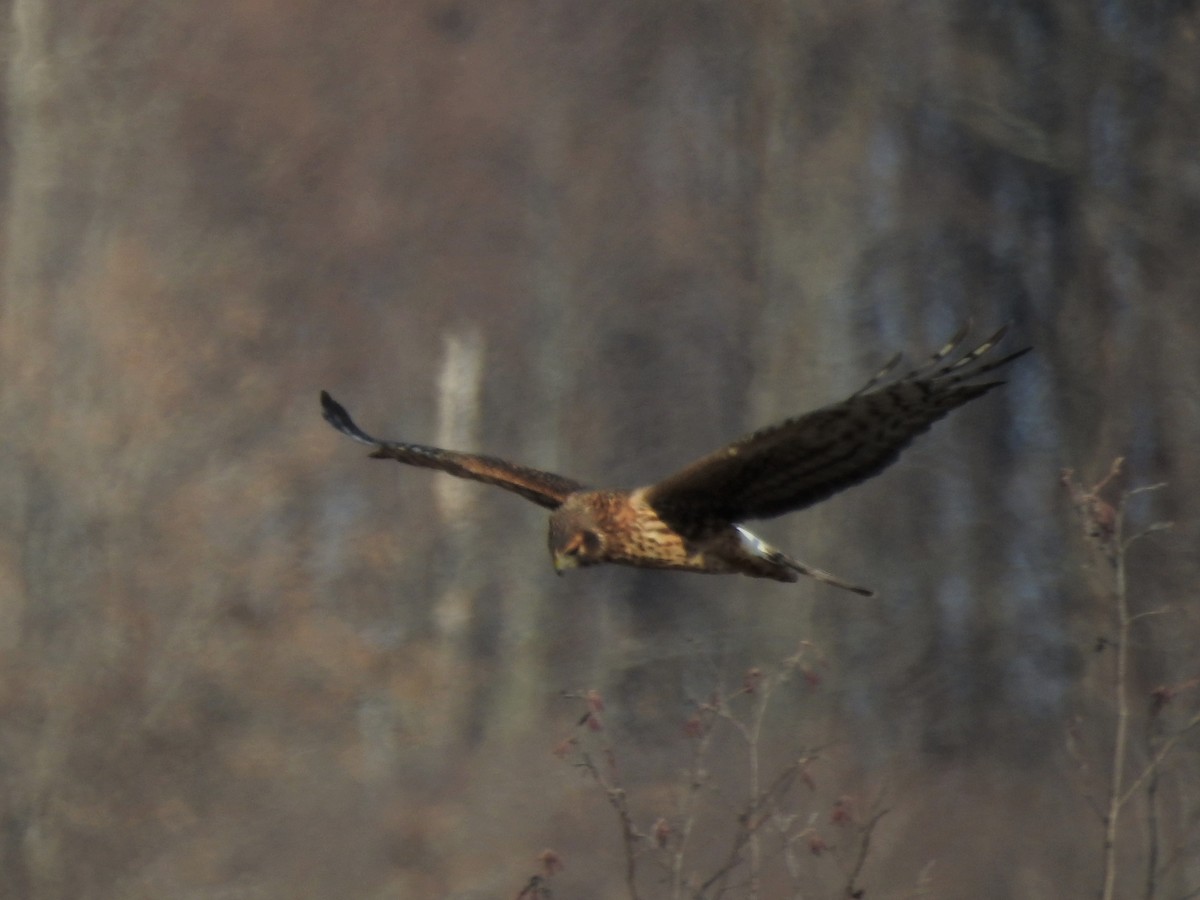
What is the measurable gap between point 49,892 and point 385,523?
174 centimetres

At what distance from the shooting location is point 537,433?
6.29m

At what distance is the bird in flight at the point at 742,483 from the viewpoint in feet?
12.1

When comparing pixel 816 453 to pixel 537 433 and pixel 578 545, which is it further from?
pixel 537 433

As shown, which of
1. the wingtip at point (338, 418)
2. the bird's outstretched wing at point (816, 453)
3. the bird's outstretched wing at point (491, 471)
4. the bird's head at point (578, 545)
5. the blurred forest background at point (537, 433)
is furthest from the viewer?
the blurred forest background at point (537, 433)

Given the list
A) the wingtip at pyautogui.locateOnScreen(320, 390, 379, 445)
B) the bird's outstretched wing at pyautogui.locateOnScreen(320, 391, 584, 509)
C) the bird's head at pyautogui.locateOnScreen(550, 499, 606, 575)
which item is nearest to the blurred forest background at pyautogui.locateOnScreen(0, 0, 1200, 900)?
the wingtip at pyautogui.locateOnScreen(320, 390, 379, 445)

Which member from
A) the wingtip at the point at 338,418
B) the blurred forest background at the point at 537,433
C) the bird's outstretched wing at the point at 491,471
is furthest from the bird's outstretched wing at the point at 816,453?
the blurred forest background at the point at 537,433

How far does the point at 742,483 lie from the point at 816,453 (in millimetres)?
206

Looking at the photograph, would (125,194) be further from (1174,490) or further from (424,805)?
(1174,490)

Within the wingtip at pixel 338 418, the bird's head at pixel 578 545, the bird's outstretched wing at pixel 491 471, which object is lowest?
the bird's head at pixel 578 545

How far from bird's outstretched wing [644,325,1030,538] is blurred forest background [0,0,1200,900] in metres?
2.13

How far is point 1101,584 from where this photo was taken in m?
6.36

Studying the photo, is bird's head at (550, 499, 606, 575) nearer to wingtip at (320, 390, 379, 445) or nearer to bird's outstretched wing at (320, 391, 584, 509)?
bird's outstretched wing at (320, 391, 584, 509)

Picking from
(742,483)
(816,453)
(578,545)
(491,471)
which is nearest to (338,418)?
(491,471)

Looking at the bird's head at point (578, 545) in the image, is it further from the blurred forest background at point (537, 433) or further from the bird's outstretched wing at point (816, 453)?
the blurred forest background at point (537, 433)
